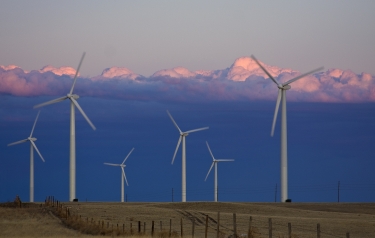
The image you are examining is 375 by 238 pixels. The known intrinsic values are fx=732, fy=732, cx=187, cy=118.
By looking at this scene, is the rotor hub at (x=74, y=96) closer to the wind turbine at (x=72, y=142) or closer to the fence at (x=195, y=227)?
the wind turbine at (x=72, y=142)

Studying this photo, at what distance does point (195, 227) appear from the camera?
59.2 m

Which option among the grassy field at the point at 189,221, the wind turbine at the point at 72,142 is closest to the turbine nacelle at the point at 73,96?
the wind turbine at the point at 72,142

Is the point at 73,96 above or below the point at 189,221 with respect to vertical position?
above

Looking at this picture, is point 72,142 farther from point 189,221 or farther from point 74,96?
point 189,221

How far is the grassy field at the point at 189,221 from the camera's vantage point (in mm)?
51438

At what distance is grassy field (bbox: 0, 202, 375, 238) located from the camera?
5144 centimetres

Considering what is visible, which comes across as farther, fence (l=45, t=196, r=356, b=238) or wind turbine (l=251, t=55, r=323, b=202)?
wind turbine (l=251, t=55, r=323, b=202)

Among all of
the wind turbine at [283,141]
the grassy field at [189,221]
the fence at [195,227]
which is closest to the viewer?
the fence at [195,227]

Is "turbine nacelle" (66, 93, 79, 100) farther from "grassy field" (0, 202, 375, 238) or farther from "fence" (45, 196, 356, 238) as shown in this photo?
"fence" (45, 196, 356, 238)

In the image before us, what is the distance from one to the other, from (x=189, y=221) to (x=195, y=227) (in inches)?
240

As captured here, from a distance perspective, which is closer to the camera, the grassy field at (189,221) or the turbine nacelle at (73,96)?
the grassy field at (189,221)

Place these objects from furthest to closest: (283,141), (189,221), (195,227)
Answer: (283,141)
(189,221)
(195,227)

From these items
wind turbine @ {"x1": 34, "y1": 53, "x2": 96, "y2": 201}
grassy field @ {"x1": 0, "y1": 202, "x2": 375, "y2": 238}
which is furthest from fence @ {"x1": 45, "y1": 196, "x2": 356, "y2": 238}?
wind turbine @ {"x1": 34, "y1": 53, "x2": 96, "y2": 201}

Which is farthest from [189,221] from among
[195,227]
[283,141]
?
[283,141]
